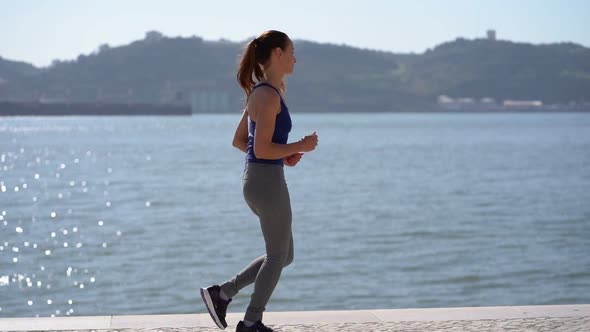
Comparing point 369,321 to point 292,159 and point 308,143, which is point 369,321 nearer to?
point 292,159

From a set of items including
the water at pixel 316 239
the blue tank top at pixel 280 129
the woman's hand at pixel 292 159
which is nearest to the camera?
the blue tank top at pixel 280 129

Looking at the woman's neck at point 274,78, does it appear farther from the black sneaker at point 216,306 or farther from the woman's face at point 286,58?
the black sneaker at point 216,306

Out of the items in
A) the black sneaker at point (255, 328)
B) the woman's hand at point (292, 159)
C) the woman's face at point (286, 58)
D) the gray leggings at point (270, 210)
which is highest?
the woman's face at point (286, 58)

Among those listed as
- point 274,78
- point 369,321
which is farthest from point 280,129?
point 369,321

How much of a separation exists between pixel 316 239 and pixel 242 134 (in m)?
17.7

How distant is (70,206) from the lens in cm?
3531

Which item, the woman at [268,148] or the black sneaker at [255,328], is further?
the black sneaker at [255,328]

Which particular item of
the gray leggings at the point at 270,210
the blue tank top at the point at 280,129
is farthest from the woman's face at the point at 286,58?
the gray leggings at the point at 270,210

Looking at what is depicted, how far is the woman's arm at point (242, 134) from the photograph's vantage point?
580 centimetres

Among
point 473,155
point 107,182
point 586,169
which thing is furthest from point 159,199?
point 473,155

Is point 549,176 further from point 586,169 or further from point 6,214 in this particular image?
point 6,214

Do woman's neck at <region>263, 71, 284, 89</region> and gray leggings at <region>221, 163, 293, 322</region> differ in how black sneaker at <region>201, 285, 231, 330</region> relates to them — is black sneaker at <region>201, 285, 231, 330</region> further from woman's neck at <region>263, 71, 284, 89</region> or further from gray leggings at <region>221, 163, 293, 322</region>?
woman's neck at <region>263, 71, 284, 89</region>

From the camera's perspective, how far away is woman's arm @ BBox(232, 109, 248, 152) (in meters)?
5.80

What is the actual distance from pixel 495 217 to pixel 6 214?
13.6 metres
